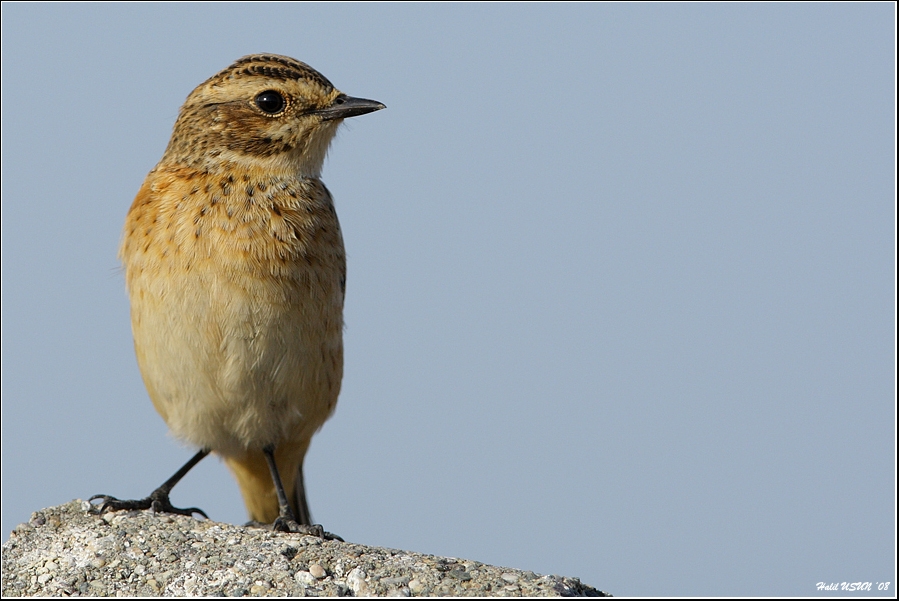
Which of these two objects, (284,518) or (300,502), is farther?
(300,502)

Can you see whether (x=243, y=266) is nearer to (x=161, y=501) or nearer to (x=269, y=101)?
(x=269, y=101)

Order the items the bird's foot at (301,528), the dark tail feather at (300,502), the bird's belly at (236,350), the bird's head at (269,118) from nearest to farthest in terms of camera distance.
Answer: the bird's belly at (236,350) < the bird's foot at (301,528) < the bird's head at (269,118) < the dark tail feather at (300,502)

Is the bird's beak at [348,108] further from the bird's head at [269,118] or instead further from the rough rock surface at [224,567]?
the rough rock surface at [224,567]

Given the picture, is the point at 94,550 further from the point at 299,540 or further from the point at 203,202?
the point at 203,202

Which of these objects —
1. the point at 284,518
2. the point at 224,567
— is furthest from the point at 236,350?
the point at 224,567

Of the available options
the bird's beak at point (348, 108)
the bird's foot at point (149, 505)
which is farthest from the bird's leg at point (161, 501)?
the bird's beak at point (348, 108)

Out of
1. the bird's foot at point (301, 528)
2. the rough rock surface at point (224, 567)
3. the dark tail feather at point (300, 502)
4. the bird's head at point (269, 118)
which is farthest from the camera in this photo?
the dark tail feather at point (300, 502)
